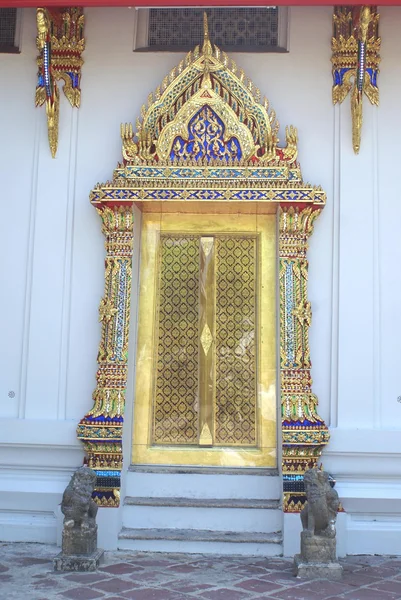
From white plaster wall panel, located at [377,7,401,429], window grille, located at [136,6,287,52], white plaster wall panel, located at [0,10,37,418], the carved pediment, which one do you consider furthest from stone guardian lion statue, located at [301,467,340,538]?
window grille, located at [136,6,287,52]

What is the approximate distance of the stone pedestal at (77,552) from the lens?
16.1 feet

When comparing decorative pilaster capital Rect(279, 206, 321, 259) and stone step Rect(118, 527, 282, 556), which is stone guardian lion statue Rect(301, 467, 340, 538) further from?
decorative pilaster capital Rect(279, 206, 321, 259)

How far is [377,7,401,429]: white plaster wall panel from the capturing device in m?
5.75

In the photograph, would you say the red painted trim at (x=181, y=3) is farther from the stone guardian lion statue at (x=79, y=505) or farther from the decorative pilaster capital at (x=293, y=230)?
the stone guardian lion statue at (x=79, y=505)

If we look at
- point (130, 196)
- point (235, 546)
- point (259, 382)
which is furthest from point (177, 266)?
point (235, 546)

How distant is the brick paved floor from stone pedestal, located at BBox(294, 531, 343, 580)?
80 mm

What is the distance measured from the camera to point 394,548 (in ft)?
18.0

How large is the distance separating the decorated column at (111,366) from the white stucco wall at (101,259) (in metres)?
0.19

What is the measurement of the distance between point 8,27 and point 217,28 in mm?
2056

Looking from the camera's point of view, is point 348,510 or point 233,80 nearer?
point 348,510

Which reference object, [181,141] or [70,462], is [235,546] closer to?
[70,462]

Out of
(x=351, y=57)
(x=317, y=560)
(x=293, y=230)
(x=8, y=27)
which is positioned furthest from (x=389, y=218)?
(x=8, y=27)

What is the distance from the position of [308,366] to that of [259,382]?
0.53 meters

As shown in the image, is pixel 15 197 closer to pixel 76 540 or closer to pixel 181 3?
pixel 181 3
